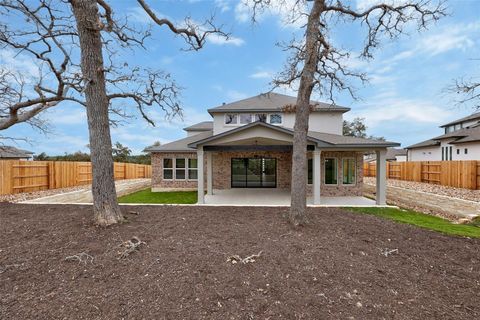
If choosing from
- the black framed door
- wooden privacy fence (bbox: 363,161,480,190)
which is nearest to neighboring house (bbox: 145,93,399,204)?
the black framed door

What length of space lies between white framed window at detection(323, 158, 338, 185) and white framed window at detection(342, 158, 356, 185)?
43 cm

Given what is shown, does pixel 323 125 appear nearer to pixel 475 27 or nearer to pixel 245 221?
pixel 475 27

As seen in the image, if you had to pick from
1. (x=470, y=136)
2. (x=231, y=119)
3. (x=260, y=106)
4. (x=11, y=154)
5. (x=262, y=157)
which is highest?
(x=260, y=106)

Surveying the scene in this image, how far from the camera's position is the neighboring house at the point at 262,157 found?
1120cm

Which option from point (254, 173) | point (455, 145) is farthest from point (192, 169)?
point (455, 145)

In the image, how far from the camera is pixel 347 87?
27.5ft

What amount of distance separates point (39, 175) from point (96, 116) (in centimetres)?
1306

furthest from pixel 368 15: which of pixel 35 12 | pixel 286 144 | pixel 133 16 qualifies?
pixel 35 12

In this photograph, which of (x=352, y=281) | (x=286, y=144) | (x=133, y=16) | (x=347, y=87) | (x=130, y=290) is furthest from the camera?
(x=286, y=144)

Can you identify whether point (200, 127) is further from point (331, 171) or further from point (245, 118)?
point (331, 171)

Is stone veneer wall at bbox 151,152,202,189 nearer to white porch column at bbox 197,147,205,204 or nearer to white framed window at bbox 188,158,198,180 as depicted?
white framed window at bbox 188,158,198,180

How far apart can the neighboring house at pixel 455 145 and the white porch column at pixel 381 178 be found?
11.7 m

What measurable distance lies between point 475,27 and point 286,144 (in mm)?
7224

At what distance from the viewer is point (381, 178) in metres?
10.9
